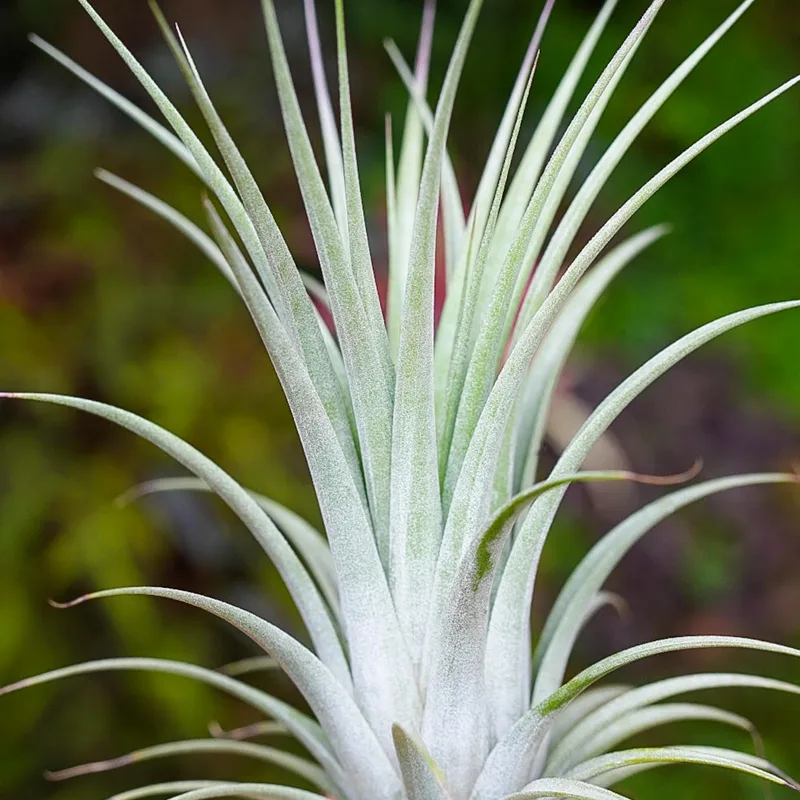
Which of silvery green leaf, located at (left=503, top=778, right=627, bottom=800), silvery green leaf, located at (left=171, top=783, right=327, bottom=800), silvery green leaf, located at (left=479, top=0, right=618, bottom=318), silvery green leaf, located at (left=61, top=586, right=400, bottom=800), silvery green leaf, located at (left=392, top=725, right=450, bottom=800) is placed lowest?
silvery green leaf, located at (left=503, top=778, right=627, bottom=800)

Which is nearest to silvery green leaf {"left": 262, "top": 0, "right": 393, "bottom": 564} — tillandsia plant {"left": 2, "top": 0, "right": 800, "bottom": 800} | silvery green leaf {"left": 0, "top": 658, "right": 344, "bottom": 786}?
tillandsia plant {"left": 2, "top": 0, "right": 800, "bottom": 800}

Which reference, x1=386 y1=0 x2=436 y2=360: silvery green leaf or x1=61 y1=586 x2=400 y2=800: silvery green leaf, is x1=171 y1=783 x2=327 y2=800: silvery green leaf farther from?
x1=386 y1=0 x2=436 y2=360: silvery green leaf

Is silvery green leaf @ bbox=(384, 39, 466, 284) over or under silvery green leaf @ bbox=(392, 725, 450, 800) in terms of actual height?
over

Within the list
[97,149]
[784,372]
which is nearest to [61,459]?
[97,149]

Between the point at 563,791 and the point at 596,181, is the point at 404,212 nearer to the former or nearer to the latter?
the point at 596,181

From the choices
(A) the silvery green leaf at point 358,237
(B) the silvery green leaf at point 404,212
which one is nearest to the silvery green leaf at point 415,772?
(A) the silvery green leaf at point 358,237

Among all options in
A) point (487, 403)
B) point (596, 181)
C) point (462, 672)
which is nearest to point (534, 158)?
point (596, 181)
